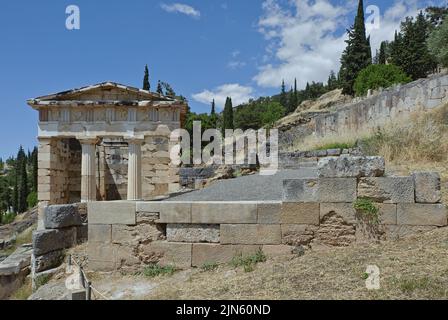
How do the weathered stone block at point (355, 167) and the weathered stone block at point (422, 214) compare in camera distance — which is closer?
the weathered stone block at point (422, 214)

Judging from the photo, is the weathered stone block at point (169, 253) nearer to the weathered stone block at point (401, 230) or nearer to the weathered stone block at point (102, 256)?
the weathered stone block at point (102, 256)

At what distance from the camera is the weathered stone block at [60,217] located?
22.9ft

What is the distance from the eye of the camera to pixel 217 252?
5305mm

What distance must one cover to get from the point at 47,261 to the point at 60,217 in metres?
0.86

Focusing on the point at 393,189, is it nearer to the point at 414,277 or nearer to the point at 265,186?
the point at 414,277

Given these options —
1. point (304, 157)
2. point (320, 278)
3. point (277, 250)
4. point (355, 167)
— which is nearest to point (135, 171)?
point (304, 157)

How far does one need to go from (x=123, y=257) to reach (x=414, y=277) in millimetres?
3973

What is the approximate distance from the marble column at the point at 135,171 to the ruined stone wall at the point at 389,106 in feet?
29.0

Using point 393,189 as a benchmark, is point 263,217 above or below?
below

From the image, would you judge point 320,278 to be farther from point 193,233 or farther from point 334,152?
point 334,152

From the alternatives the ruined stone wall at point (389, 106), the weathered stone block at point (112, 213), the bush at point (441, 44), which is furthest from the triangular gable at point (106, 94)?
the bush at point (441, 44)

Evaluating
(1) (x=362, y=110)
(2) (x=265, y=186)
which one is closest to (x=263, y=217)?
(2) (x=265, y=186)

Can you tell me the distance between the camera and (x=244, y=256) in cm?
517

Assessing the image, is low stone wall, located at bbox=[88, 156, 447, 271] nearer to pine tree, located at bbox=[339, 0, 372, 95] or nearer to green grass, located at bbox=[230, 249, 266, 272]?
green grass, located at bbox=[230, 249, 266, 272]
